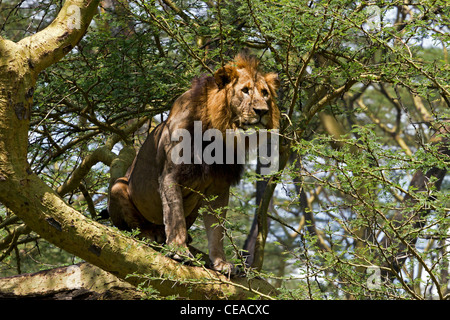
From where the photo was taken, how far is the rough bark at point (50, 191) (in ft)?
15.2

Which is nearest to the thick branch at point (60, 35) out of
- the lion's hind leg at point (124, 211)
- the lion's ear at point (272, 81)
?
the lion's ear at point (272, 81)

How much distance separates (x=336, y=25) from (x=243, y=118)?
1318mm

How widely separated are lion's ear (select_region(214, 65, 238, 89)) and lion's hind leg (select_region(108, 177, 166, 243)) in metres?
1.80

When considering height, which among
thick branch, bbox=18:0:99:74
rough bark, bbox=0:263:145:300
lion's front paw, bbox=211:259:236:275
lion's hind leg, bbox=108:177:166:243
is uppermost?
thick branch, bbox=18:0:99:74

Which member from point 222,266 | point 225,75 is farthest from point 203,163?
point 222,266

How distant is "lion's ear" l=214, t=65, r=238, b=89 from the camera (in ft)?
20.7

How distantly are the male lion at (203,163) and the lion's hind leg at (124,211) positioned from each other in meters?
0.01

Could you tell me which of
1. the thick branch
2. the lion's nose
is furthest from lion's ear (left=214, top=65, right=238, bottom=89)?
the thick branch

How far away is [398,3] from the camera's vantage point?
579 centimetres

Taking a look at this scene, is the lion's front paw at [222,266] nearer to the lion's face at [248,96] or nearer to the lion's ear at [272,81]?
the lion's face at [248,96]

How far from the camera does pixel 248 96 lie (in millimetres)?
6219

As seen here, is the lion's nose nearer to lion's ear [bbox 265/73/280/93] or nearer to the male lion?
the male lion

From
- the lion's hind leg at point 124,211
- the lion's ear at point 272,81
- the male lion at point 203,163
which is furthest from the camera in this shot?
the lion's hind leg at point 124,211
